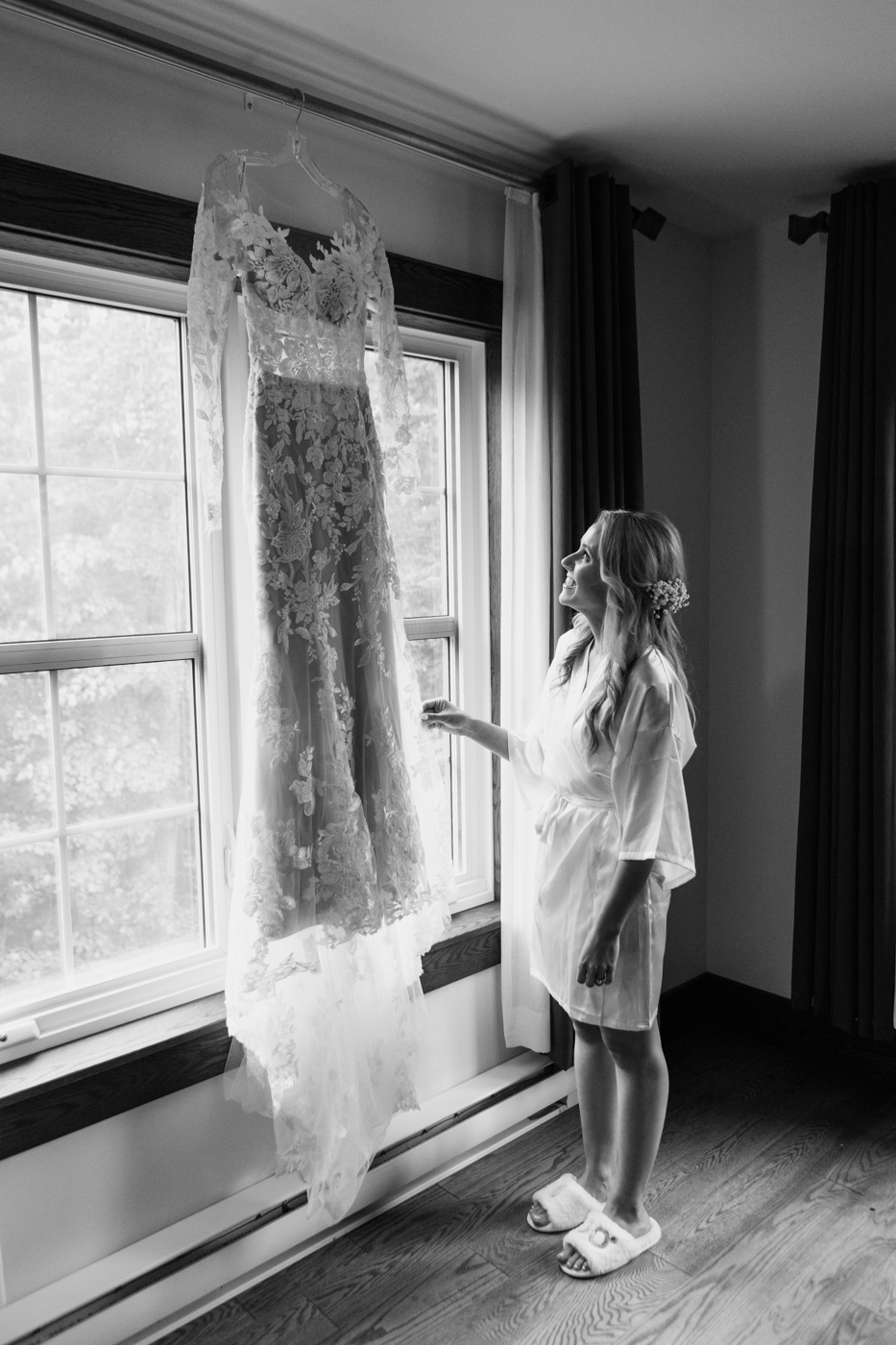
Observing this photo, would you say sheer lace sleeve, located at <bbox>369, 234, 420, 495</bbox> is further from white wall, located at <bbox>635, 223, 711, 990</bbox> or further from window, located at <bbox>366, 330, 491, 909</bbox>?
white wall, located at <bbox>635, 223, 711, 990</bbox>

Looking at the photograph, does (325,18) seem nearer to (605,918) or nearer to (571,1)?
(571,1)

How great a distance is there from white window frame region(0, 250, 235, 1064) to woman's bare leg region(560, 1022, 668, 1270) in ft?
3.03

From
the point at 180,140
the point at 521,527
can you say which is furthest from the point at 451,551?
the point at 180,140

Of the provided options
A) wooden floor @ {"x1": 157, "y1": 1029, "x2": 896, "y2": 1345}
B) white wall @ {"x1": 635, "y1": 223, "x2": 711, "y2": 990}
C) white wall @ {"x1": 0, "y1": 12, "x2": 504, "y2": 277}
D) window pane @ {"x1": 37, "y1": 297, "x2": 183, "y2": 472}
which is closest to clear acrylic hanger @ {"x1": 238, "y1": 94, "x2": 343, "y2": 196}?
white wall @ {"x1": 0, "y1": 12, "x2": 504, "y2": 277}

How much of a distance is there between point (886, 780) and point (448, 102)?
2.09m

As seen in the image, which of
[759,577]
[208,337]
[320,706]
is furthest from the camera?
[759,577]

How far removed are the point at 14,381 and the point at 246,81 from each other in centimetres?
75

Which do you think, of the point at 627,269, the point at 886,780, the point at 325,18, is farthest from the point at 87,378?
the point at 886,780

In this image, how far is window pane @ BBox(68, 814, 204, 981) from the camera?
2.13 meters

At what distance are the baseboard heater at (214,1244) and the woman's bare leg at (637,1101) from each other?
18.9 inches

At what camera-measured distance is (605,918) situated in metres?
2.07

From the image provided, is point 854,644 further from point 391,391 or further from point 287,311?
point 287,311

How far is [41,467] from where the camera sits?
Result: 2.02 metres

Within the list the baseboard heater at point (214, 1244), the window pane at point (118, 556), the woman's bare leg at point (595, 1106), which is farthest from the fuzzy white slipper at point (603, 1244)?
the window pane at point (118, 556)
